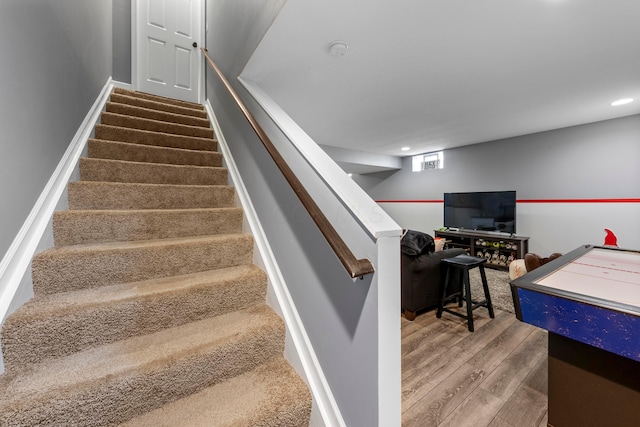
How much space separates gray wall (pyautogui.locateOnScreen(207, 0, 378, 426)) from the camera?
0.96 meters

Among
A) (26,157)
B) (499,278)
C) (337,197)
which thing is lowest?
(499,278)

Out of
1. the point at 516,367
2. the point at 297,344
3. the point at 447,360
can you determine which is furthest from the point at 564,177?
the point at 297,344

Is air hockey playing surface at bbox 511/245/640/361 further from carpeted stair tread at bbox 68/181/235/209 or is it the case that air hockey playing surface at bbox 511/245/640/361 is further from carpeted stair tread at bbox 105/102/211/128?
carpeted stair tread at bbox 105/102/211/128

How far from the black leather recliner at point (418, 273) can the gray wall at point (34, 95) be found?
2.65m

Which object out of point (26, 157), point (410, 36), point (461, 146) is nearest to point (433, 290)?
point (410, 36)

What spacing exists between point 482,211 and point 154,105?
542 cm

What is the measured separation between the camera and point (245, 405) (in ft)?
3.38

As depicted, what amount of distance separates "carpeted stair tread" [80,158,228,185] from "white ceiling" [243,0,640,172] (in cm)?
89

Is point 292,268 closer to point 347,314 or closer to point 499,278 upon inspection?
point 347,314

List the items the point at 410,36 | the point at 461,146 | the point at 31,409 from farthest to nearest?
1. the point at 461,146
2. the point at 410,36
3. the point at 31,409

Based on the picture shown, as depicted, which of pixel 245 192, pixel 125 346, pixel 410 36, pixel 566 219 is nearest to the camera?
pixel 125 346

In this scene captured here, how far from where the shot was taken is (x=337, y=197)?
3.41ft

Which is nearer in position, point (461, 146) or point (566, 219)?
point (566, 219)

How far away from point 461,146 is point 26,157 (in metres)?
6.00
